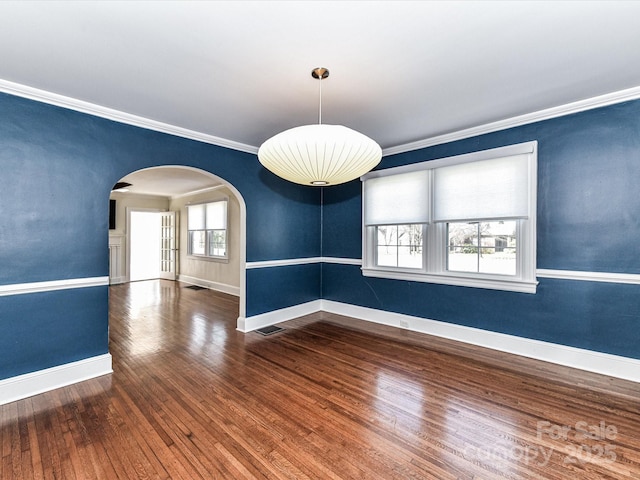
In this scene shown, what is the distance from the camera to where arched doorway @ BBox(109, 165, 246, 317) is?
6.39 metres

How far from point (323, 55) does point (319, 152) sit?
0.74 meters

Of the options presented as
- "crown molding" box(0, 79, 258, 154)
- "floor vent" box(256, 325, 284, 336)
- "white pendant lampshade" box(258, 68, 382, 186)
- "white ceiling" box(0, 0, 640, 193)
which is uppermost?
"white ceiling" box(0, 0, 640, 193)

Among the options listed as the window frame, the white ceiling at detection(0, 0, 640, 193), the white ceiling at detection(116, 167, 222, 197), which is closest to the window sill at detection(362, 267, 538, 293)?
the white ceiling at detection(0, 0, 640, 193)

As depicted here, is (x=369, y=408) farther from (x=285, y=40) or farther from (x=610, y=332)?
(x=285, y=40)

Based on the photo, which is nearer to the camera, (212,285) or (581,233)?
(581,233)

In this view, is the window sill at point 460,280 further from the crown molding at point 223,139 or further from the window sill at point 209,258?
the window sill at point 209,258

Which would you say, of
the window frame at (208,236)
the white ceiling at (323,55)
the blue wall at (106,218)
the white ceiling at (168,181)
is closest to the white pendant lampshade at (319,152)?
the white ceiling at (323,55)

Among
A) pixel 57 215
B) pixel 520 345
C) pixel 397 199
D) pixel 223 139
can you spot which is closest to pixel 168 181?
pixel 223 139

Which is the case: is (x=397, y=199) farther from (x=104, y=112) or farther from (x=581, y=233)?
(x=104, y=112)

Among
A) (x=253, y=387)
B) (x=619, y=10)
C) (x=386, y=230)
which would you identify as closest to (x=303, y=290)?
(x=386, y=230)

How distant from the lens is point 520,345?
3.22 metres

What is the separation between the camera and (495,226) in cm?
343

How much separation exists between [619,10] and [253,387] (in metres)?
3.57

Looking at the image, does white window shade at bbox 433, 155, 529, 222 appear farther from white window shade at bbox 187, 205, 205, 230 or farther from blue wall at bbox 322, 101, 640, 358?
white window shade at bbox 187, 205, 205, 230
